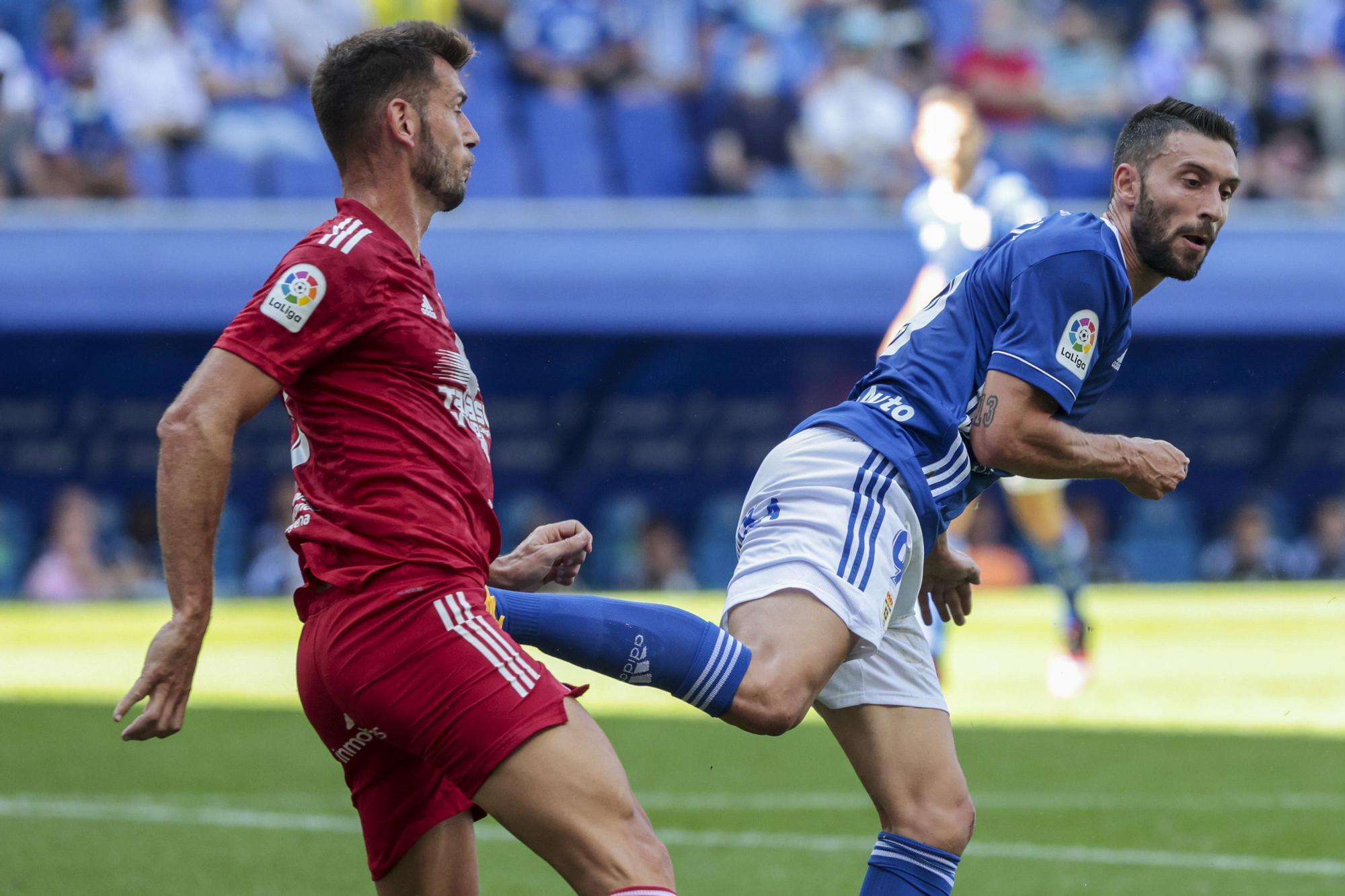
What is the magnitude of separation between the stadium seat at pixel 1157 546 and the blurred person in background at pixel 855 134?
3.45 m

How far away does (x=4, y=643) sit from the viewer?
11578 millimetres

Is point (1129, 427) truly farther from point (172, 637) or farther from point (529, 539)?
point (172, 637)

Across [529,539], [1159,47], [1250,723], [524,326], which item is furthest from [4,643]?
[1159,47]

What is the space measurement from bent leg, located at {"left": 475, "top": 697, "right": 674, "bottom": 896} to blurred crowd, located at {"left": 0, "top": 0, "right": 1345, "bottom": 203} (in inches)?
465

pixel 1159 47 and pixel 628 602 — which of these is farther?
pixel 1159 47

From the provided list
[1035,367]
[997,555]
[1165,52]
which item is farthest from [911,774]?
[1165,52]

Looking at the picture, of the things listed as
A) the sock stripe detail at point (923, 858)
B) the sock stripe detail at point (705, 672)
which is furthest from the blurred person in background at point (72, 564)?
the sock stripe detail at point (705, 672)

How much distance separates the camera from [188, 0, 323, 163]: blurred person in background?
14.6m

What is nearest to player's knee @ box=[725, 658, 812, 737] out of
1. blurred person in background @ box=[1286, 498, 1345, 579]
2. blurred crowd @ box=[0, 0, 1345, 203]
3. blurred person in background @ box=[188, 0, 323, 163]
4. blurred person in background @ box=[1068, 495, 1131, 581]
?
blurred crowd @ box=[0, 0, 1345, 203]

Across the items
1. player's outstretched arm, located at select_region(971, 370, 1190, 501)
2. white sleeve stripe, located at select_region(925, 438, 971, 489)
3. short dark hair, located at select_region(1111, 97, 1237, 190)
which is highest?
short dark hair, located at select_region(1111, 97, 1237, 190)

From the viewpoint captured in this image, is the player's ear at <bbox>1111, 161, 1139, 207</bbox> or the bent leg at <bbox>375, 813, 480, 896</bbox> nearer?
the bent leg at <bbox>375, 813, 480, 896</bbox>

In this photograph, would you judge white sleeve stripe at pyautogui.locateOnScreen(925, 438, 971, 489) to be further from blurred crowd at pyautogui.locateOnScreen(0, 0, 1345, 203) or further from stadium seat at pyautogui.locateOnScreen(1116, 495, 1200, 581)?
stadium seat at pyautogui.locateOnScreen(1116, 495, 1200, 581)

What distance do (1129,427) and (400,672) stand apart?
41.7 ft

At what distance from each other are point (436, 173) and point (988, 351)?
1344mm
